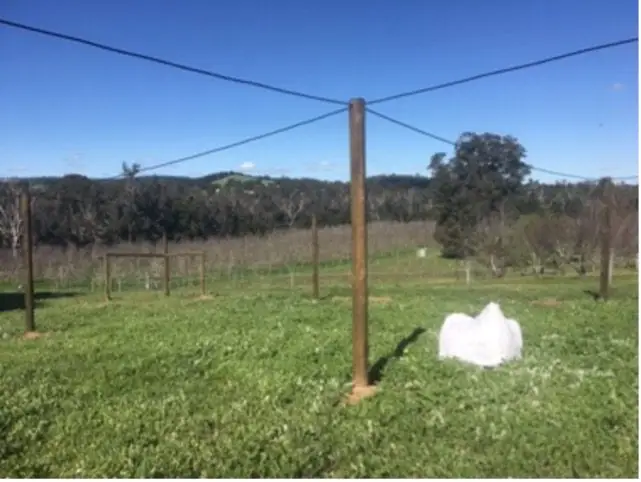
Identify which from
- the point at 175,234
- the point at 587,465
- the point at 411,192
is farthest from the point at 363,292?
the point at 175,234

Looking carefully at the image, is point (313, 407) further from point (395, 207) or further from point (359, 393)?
point (395, 207)

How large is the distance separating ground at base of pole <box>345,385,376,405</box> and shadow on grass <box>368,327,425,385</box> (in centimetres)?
13

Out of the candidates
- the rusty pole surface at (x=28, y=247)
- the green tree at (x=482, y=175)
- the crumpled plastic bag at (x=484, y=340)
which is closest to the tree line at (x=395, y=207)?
the green tree at (x=482, y=175)

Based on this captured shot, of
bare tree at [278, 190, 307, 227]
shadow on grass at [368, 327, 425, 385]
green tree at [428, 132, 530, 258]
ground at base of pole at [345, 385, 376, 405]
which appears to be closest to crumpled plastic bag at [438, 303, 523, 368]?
shadow on grass at [368, 327, 425, 385]

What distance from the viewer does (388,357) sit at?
484 centimetres

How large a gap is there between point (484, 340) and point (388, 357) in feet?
2.53

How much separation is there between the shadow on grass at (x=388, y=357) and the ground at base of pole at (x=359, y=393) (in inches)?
5.1

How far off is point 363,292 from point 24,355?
143 inches

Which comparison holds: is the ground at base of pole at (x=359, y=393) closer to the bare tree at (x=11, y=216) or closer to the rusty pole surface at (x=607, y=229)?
the rusty pole surface at (x=607, y=229)

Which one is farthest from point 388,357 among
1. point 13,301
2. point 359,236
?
point 13,301

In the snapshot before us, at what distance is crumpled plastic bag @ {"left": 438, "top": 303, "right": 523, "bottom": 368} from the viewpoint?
4.39 metres

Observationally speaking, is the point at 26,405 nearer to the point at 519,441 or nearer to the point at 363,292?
the point at 363,292

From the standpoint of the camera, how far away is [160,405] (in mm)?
4016

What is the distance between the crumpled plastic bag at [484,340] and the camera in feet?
14.4
